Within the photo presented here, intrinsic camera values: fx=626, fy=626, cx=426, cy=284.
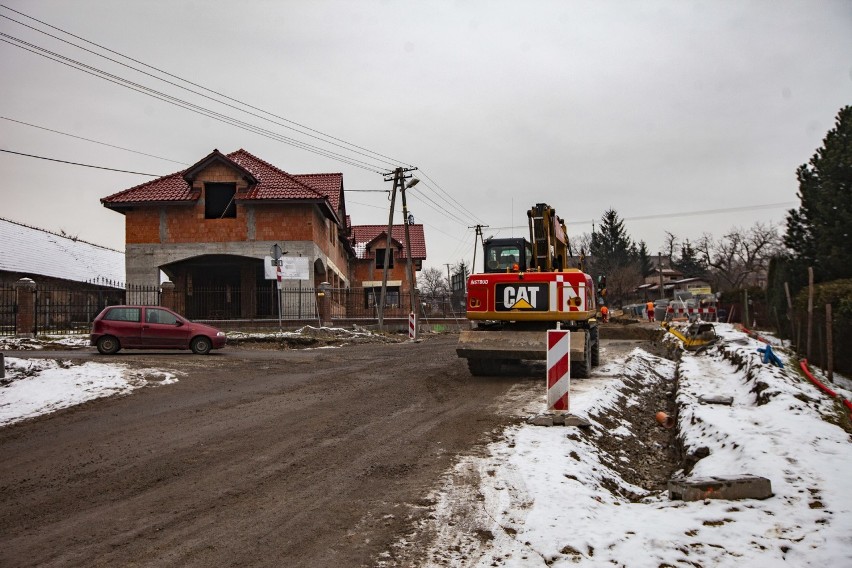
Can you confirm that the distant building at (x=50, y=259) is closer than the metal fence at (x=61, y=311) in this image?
No

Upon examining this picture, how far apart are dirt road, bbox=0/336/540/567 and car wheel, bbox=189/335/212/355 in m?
6.84

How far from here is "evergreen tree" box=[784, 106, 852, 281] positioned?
24.2m

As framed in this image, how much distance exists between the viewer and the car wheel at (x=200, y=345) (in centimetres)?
1859

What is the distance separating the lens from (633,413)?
1064cm

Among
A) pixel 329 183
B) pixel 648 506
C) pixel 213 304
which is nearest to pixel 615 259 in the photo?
pixel 329 183

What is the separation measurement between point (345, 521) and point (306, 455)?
211 cm

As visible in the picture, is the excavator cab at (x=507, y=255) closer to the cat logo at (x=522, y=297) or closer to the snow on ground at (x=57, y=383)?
the cat logo at (x=522, y=297)

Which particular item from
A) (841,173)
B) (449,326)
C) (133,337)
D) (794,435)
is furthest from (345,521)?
(449,326)

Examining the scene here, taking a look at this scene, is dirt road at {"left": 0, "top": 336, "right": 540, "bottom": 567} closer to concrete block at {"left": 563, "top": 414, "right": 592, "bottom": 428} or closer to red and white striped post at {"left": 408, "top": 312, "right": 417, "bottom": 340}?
concrete block at {"left": 563, "top": 414, "right": 592, "bottom": 428}

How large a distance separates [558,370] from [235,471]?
432 cm

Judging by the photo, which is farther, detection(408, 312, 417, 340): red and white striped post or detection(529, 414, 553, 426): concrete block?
detection(408, 312, 417, 340): red and white striped post

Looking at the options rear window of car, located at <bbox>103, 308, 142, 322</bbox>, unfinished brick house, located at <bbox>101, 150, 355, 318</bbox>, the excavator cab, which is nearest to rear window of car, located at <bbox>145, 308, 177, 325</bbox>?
rear window of car, located at <bbox>103, 308, 142, 322</bbox>

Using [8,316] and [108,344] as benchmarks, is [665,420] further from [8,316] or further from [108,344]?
[8,316]

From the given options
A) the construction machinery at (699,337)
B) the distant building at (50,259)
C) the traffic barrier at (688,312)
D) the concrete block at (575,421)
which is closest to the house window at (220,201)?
the distant building at (50,259)
